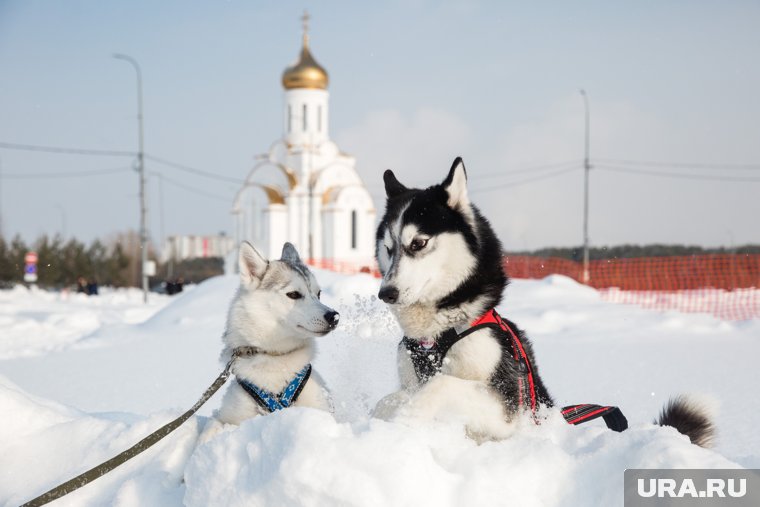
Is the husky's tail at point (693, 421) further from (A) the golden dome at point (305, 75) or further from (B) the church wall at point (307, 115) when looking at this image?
(B) the church wall at point (307, 115)

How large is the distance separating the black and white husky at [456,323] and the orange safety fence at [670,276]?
20604 millimetres

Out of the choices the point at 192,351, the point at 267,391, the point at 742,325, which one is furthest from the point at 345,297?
the point at 267,391

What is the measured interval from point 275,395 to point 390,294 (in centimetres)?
91

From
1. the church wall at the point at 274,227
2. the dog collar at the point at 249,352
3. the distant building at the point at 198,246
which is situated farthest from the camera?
the distant building at the point at 198,246

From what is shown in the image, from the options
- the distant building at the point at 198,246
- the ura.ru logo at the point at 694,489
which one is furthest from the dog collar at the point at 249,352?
the distant building at the point at 198,246

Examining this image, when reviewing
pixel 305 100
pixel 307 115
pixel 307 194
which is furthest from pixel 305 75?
pixel 307 194

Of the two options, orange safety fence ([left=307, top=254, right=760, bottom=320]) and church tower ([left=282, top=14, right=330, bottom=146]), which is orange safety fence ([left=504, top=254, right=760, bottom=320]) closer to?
orange safety fence ([left=307, top=254, right=760, bottom=320])

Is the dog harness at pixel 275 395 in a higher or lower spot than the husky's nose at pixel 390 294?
lower

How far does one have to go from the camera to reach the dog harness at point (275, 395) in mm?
3414

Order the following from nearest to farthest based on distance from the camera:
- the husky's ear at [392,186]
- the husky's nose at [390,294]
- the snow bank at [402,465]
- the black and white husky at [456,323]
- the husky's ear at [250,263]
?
1. the snow bank at [402,465]
2. the black and white husky at [456,323]
3. the husky's nose at [390,294]
4. the husky's ear at [392,186]
5. the husky's ear at [250,263]

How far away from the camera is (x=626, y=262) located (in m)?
28.3

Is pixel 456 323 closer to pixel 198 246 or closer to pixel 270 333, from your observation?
pixel 270 333

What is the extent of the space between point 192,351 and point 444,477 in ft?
32.9

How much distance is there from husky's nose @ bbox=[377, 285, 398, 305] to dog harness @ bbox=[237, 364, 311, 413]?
775 millimetres
